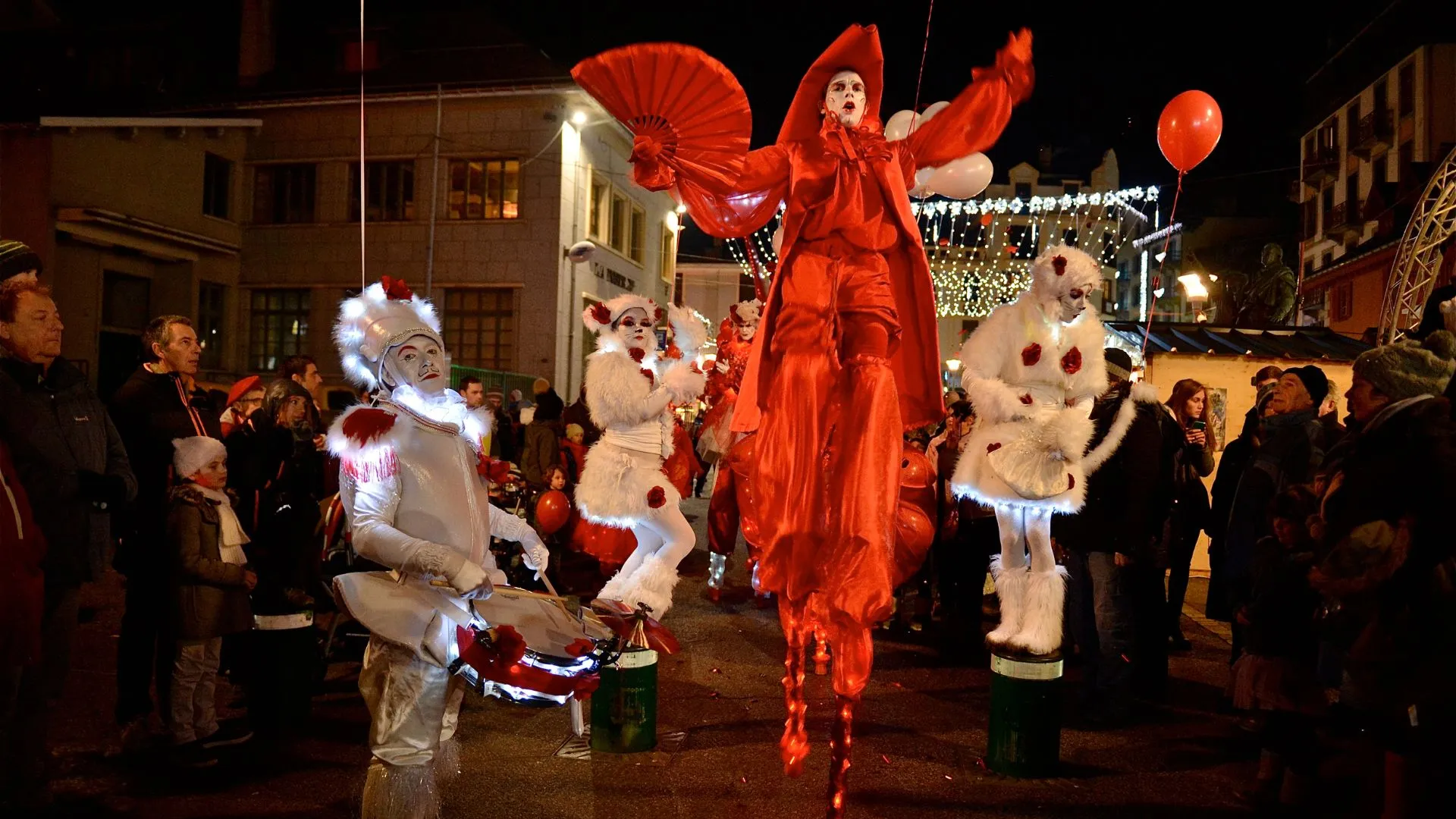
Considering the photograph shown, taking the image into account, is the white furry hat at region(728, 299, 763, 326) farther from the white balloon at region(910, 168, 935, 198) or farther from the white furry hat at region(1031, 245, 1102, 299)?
the white furry hat at region(1031, 245, 1102, 299)

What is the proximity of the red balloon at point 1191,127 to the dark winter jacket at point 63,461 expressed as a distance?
6.15 m

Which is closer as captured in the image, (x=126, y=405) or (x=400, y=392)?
(x=400, y=392)

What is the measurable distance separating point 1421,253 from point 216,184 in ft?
68.6

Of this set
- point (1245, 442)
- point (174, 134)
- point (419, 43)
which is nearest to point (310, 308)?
point (174, 134)

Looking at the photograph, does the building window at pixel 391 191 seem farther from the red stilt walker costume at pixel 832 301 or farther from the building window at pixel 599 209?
the red stilt walker costume at pixel 832 301

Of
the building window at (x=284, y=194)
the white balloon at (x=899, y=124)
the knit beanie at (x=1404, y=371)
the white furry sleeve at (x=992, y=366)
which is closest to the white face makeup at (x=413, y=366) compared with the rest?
the white furry sleeve at (x=992, y=366)

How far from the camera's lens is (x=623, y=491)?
18.5ft

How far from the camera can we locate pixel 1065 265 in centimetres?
458

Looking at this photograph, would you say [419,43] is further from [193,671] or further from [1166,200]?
[193,671]

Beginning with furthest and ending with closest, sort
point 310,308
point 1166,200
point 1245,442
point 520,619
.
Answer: point 1166,200
point 310,308
point 1245,442
point 520,619

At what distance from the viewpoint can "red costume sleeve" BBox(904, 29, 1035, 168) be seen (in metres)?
3.46

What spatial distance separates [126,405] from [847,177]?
3.74 m

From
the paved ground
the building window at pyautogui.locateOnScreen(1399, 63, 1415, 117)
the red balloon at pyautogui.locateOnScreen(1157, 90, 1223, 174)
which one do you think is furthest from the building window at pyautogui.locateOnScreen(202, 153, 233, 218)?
the building window at pyautogui.locateOnScreen(1399, 63, 1415, 117)

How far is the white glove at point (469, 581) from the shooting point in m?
3.07
